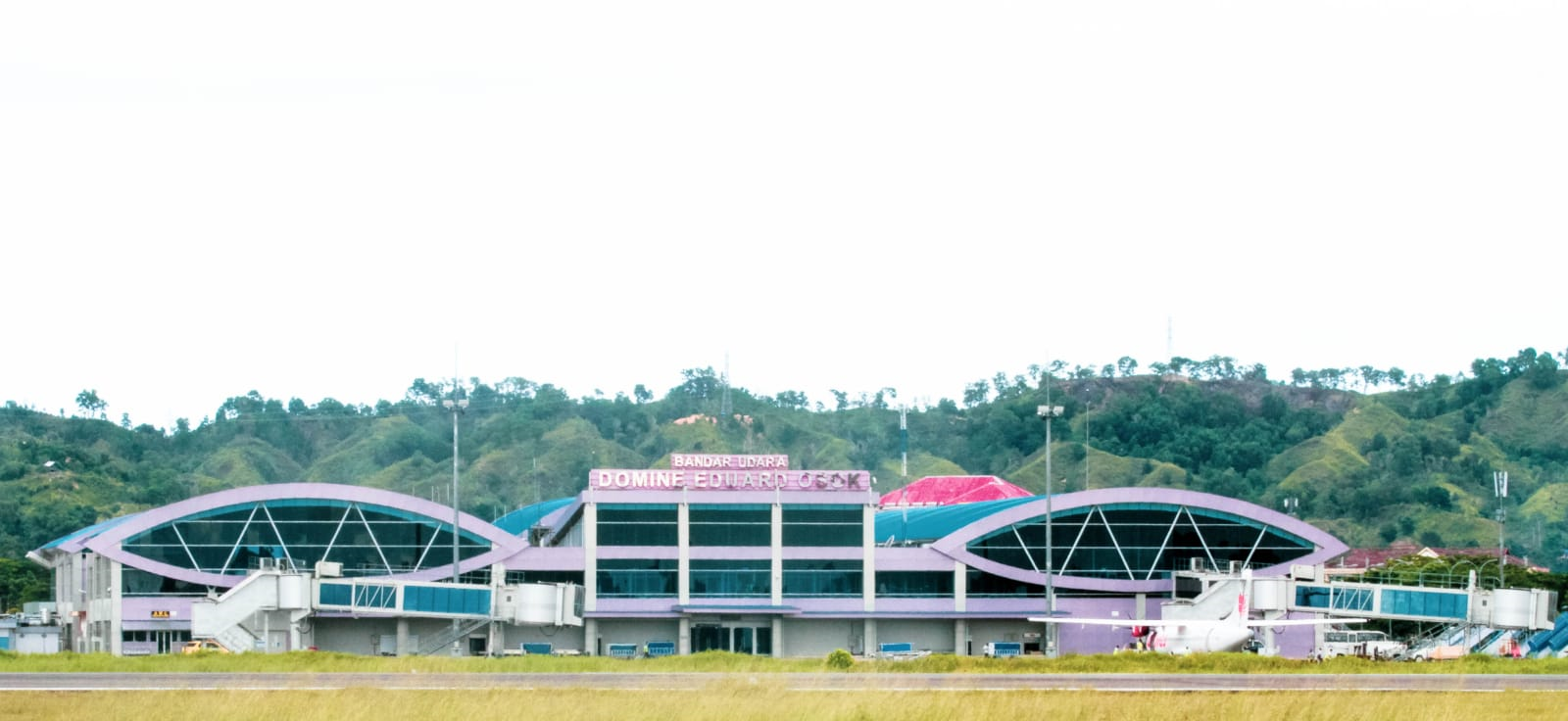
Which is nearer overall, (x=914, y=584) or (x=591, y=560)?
(x=591, y=560)

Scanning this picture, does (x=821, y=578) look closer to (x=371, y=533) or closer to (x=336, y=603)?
(x=371, y=533)

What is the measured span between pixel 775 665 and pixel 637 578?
46.8 m

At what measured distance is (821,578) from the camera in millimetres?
121125

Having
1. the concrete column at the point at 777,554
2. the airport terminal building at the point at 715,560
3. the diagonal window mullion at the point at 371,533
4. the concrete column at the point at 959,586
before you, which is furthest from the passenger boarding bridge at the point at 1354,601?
the diagonal window mullion at the point at 371,533

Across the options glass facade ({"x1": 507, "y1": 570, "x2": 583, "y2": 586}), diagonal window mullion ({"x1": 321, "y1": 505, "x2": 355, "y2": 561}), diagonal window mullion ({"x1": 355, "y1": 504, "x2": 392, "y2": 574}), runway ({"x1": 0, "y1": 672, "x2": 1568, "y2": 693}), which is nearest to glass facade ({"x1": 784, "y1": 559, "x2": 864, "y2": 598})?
glass facade ({"x1": 507, "y1": 570, "x2": 583, "y2": 586})

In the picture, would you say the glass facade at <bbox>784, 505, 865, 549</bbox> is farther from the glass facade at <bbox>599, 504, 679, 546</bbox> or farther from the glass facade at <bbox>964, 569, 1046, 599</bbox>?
the glass facade at <bbox>964, 569, 1046, 599</bbox>

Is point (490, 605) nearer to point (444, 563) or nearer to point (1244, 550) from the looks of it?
point (444, 563)

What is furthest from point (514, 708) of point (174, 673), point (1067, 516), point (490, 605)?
point (1067, 516)

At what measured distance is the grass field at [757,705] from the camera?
161 feet

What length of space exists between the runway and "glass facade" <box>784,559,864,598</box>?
170 ft

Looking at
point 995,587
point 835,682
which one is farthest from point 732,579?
point 835,682

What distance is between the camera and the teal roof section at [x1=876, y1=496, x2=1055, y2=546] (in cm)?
12912

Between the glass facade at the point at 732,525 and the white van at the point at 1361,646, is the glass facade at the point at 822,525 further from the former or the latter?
the white van at the point at 1361,646

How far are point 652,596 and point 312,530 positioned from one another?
67.2 ft
